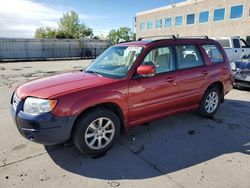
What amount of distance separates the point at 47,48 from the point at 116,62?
75.4ft

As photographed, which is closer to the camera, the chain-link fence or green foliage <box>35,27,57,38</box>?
the chain-link fence

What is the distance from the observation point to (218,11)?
27109 millimetres

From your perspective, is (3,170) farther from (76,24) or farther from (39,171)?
(76,24)

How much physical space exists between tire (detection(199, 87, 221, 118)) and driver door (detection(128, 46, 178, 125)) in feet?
3.13

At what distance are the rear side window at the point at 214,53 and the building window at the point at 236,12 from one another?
24.0 m

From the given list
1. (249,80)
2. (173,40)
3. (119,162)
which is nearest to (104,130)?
(119,162)

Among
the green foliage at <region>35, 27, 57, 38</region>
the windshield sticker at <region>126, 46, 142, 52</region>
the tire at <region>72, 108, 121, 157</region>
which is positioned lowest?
the tire at <region>72, 108, 121, 157</region>

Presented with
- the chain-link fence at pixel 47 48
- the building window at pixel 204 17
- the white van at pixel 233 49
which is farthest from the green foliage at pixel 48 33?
the white van at pixel 233 49

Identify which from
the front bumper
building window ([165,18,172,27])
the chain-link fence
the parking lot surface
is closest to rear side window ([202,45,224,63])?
the parking lot surface

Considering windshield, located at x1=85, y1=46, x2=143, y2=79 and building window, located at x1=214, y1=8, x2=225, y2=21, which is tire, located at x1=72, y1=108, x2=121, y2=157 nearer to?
windshield, located at x1=85, y1=46, x2=143, y2=79

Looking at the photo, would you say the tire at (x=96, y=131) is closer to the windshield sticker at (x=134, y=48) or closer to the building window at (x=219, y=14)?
the windshield sticker at (x=134, y=48)

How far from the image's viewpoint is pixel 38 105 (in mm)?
2740

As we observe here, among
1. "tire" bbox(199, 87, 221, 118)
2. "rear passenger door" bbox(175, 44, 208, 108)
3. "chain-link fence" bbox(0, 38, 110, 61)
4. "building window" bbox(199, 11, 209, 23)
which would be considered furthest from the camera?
"building window" bbox(199, 11, 209, 23)

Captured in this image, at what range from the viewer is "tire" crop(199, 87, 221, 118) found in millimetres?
4614
